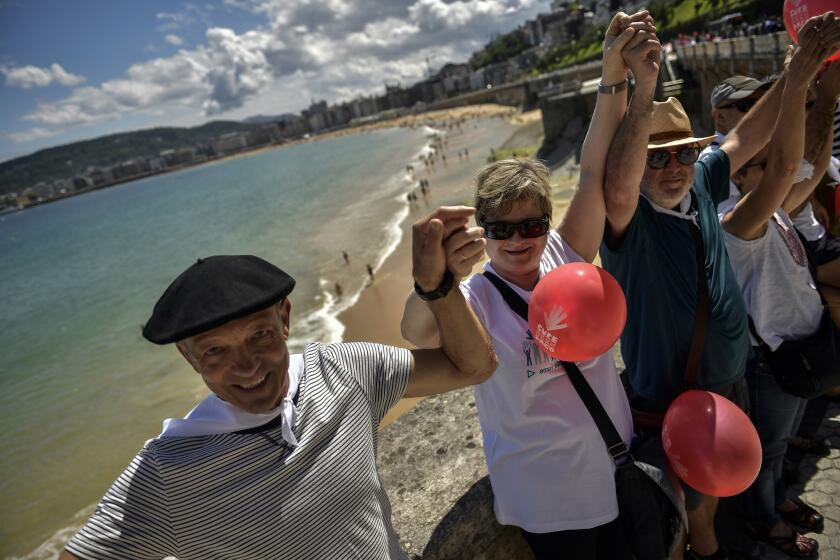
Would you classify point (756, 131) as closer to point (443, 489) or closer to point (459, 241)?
point (459, 241)

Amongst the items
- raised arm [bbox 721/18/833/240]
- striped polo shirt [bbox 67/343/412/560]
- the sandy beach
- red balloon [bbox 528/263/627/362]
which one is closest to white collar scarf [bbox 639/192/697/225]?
raised arm [bbox 721/18/833/240]

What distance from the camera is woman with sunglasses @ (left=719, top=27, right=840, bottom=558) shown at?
8.05ft

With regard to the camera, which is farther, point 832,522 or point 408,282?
point 408,282

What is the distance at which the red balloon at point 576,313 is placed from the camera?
5.71 ft

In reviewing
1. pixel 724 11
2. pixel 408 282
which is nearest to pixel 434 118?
pixel 724 11

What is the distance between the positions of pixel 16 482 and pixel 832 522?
13.9 meters

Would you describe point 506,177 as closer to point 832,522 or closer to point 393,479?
point 393,479

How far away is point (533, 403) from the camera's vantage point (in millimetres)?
1885

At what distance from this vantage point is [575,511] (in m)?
1.84

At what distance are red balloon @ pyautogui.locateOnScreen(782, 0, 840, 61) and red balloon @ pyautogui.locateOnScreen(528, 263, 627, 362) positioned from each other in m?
2.28

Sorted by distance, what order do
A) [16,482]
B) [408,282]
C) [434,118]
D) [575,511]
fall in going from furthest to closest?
[434,118], [408,282], [16,482], [575,511]

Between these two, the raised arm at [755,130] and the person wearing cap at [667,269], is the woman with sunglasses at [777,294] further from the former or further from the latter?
the person wearing cap at [667,269]

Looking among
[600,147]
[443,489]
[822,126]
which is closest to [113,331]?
[443,489]

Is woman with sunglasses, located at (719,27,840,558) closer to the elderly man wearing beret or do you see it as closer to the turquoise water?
the elderly man wearing beret
